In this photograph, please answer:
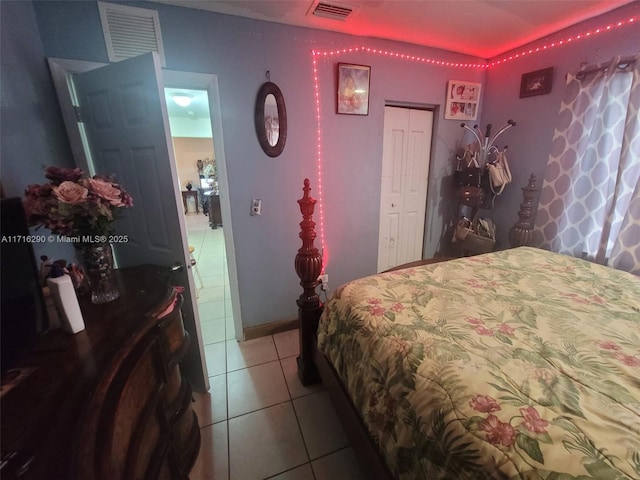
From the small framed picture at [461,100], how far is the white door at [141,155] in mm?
2441

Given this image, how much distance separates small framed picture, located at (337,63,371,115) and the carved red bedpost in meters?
1.55

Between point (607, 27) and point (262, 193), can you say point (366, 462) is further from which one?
point (607, 27)

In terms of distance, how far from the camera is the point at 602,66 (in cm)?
183

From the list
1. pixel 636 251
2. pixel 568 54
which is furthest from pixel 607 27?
pixel 636 251

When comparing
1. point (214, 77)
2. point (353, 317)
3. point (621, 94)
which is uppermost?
point (214, 77)

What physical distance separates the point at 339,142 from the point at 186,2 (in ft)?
4.29

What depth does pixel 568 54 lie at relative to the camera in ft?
6.73

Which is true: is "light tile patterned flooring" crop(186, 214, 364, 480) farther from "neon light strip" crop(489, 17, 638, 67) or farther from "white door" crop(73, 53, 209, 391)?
"neon light strip" crop(489, 17, 638, 67)

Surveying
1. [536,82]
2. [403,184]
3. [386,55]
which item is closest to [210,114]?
[386,55]

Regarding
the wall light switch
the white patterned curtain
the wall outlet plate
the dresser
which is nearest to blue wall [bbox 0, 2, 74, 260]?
the dresser

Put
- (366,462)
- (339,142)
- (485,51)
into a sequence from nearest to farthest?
(366,462) < (339,142) < (485,51)

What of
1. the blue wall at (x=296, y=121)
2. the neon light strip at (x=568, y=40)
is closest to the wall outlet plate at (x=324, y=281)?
the blue wall at (x=296, y=121)

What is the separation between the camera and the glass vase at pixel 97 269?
1.06 m

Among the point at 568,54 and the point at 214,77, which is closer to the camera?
the point at 214,77
